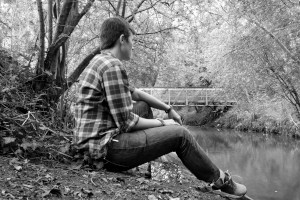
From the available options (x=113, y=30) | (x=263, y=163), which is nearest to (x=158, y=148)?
(x=113, y=30)

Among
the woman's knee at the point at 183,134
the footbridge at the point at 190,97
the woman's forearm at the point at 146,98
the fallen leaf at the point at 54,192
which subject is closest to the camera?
the fallen leaf at the point at 54,192

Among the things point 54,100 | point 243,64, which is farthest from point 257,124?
point 54,100

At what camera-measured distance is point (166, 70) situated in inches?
248

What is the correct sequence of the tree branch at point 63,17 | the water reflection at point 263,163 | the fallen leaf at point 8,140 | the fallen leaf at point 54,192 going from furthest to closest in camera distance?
the water reflection at point 263,163 → the tree branch at point 63,17 → the fallen leaf at point 8,140 → the fallen leaf at point 54,192

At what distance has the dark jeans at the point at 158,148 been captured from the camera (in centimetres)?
232

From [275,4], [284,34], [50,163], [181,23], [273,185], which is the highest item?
[275,4]

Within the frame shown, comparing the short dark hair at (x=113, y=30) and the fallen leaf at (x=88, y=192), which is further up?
the short dark hair at (x=113, y=30)

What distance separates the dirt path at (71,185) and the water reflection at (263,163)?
3.50 m

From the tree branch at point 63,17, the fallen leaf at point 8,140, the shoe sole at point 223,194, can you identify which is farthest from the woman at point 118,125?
the tree branch at point 63,17

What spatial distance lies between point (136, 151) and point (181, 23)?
307cm

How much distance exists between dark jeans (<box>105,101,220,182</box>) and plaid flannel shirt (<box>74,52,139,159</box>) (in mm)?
76

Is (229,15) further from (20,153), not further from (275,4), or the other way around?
(20,153)

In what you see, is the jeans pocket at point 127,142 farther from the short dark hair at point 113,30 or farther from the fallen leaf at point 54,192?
the short dark hair at point 113,30

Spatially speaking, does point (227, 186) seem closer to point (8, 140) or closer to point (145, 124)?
point (145, 124)
